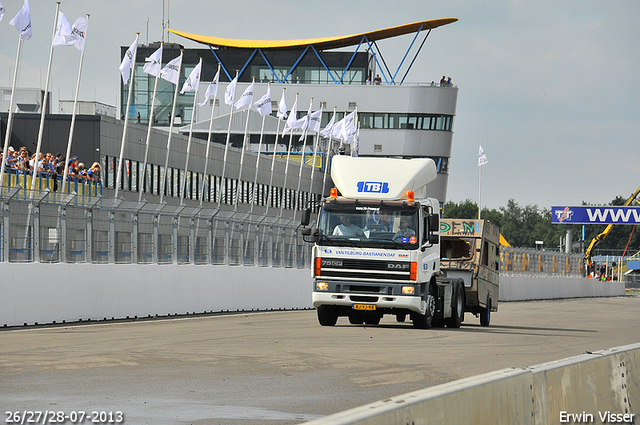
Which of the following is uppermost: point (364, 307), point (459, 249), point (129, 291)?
point (459, 249)

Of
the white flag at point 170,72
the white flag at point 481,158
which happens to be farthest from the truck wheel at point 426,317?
the white flag at point 481,158

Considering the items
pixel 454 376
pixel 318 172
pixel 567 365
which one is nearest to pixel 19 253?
pixel 454 376

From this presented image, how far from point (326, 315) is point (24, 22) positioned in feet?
44.7

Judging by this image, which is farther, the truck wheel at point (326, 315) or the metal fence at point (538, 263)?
the metal fence at point (538, 263)

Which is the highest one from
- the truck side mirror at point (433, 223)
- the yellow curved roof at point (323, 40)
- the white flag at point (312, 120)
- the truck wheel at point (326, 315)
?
the yellow curved roof at point (323, 40)

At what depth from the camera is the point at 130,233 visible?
76.4ft

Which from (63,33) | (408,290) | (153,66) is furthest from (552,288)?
(408,290)

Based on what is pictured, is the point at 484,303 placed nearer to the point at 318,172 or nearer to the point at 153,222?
the point at 153,222

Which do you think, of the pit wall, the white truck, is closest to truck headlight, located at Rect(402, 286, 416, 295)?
the white truck

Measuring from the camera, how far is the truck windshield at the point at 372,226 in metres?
20.0

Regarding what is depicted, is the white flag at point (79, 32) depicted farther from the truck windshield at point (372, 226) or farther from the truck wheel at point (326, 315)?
the truck windshield at point (372, 226)

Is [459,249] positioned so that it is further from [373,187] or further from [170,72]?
[170,72]

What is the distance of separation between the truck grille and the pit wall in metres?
11.1

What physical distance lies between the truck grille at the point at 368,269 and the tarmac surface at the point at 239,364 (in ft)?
3.61
